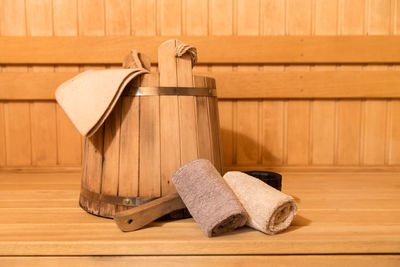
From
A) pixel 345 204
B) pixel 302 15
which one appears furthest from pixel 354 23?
pixel 345 204

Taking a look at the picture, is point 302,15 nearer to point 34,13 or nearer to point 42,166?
point 34,13

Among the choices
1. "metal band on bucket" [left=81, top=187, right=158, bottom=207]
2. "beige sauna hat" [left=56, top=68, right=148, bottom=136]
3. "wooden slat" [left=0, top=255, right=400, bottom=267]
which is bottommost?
"wooden slat" [left=0, top=255, right=400, bottom=267]

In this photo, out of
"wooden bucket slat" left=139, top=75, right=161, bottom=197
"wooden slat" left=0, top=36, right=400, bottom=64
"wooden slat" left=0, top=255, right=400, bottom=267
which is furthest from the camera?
"wooden slat" left=0, top=36, right=400, bottom=64

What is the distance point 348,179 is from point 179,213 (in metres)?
0.84

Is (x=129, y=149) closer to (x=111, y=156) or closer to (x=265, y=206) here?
(x=111, y=156)

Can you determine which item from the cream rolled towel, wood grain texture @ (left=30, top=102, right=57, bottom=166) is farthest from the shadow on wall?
wood grain texture @ (left=30, top=102, right=57, bottom=166)

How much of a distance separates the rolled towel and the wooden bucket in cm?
7

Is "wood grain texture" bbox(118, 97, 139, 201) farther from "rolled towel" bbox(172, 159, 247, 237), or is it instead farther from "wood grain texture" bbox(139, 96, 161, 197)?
"rolled towel" bbox(172, 159, 247, 237)

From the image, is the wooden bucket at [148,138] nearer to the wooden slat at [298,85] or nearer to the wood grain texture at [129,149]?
the wood grain texture at [129,149]

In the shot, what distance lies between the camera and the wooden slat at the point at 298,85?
156 cm

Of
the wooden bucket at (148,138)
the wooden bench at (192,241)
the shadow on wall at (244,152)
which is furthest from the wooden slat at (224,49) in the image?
the wooden bench at (192,241)

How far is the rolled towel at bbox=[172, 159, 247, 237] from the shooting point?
2.67 ft

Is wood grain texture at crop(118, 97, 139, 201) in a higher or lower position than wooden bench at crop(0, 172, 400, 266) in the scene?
higher

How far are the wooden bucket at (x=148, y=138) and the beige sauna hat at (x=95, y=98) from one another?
5 cm
